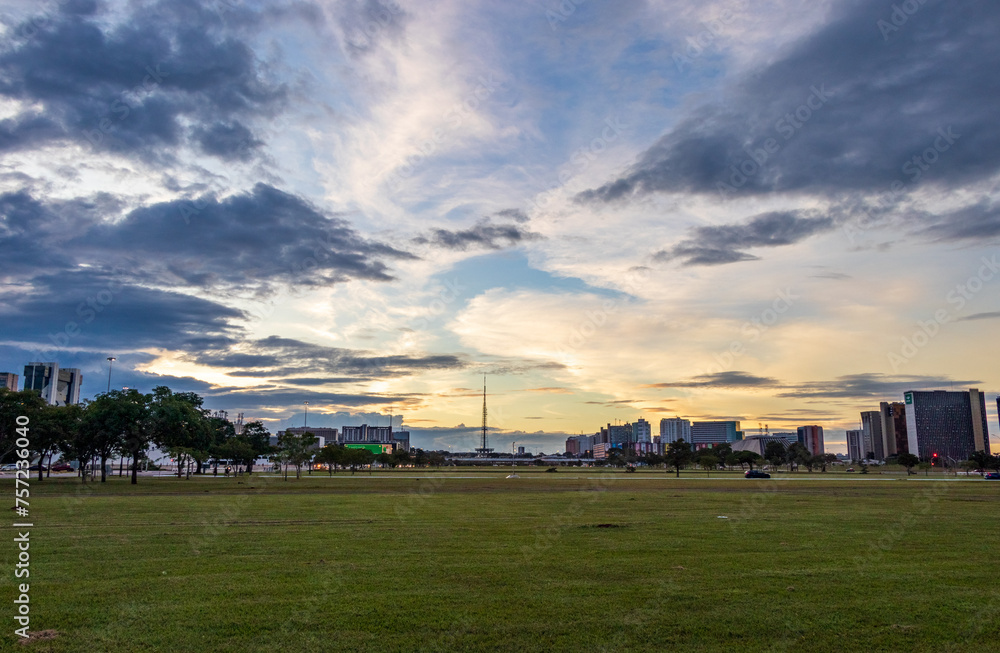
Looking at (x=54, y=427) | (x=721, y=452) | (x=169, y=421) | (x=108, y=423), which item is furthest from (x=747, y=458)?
(x=54, y=427)

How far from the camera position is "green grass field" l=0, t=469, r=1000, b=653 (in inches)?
421

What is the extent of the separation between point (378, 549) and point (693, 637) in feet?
37.5

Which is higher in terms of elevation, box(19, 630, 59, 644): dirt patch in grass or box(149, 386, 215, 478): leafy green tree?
box(149, 386, 215, 478): leafy green tree

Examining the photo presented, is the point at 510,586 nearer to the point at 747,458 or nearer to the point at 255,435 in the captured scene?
the point at 255,435

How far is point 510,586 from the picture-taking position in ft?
46.2

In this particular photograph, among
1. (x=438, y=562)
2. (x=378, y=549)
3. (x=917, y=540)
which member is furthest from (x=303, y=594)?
(x=917, y=540)

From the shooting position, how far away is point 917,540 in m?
21.5

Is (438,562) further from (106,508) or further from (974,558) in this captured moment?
(106,508)

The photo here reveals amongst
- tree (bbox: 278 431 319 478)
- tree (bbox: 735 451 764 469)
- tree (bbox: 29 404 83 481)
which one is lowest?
tree (bbox: 735 451 764 469)

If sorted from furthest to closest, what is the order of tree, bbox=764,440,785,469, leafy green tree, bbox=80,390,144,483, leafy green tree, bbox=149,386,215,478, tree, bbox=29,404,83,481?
tree, bbox=764,440,785,469 → leafy green tree, bbox=149,386,215,478 → leafy green tree, bbox=80,390,144,483 → tree, bbox=29,404,83,481

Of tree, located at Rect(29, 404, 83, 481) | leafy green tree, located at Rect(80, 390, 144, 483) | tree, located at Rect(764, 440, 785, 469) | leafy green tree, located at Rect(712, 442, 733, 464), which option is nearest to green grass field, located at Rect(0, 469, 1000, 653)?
leafy green tree, located at Rect(80, 390, 144, 483)

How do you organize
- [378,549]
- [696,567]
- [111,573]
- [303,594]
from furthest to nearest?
1. [378,549]
2. [696,567]
3. [111,573]
4. [303,594]

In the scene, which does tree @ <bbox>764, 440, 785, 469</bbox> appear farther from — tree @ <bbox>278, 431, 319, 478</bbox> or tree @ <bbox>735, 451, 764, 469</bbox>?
tree @ <bbox>278, 431, 319, 478</bbox>

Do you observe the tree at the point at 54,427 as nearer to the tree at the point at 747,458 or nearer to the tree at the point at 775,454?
the tree at the point at 747,458
